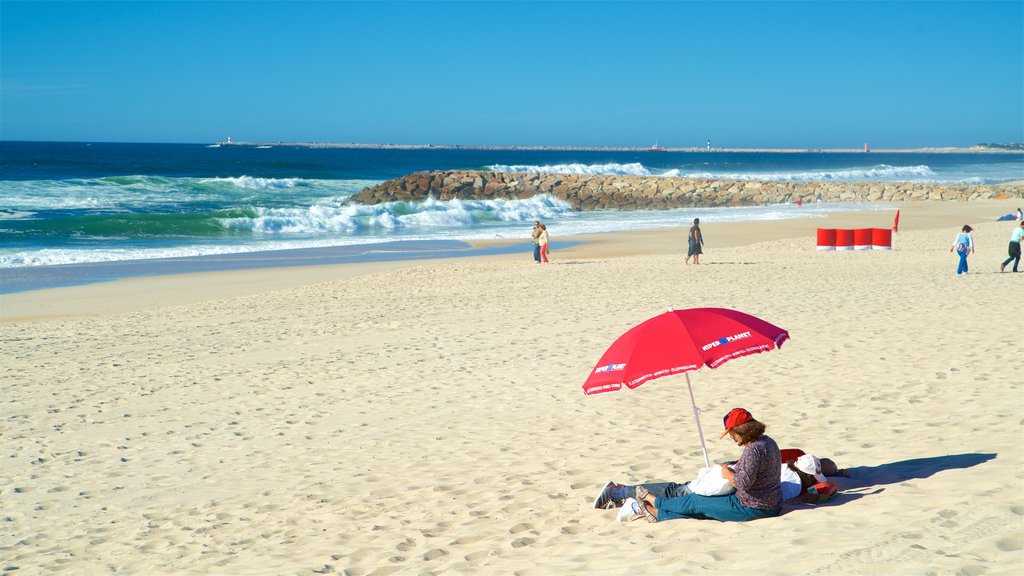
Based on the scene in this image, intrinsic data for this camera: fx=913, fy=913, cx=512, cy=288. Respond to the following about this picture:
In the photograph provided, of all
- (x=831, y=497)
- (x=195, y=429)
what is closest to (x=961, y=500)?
(x=831, y=497)

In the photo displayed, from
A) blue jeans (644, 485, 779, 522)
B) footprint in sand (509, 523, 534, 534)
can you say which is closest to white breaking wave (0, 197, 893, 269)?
footprint in sand (509, 523, 534, 534)

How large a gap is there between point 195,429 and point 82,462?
1.13 metres

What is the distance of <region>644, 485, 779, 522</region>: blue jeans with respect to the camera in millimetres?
5387

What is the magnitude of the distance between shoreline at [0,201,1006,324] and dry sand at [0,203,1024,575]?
244 cm

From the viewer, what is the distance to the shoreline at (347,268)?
59.1ft

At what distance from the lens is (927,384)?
860 cm

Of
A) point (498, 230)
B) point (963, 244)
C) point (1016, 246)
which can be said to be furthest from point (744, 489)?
point (498, 230)

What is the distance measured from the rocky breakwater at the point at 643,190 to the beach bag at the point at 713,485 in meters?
50.9

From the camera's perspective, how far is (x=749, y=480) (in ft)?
17.4

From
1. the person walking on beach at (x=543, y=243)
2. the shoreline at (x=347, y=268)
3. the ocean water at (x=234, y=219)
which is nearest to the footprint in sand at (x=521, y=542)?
the shoreline at (x=347, y=268)

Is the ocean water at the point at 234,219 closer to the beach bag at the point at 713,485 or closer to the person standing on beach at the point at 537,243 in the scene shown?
the person standing on beach at the point at 537,243

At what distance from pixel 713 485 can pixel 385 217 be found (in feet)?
122

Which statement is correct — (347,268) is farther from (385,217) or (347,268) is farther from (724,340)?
(724,340)

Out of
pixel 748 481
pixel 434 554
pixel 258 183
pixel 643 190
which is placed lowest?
pixel 434 554
